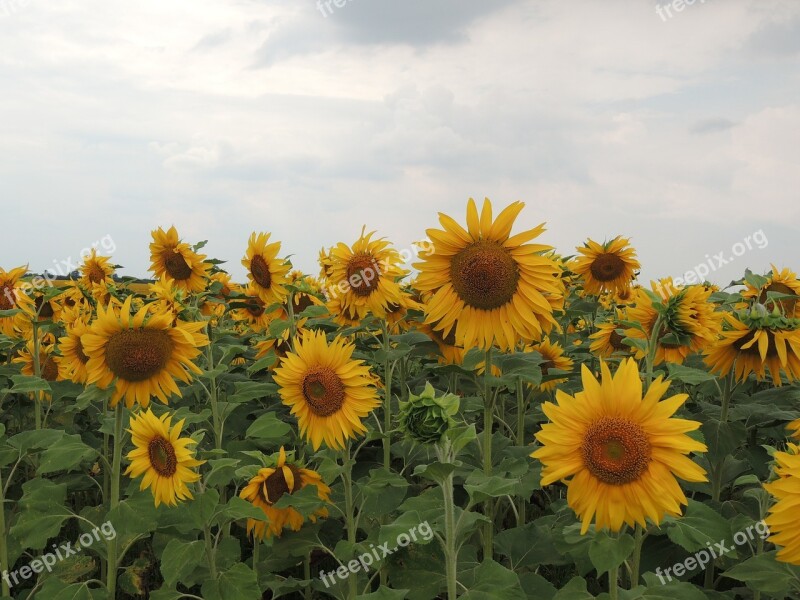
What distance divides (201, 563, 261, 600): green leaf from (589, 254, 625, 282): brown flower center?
14.6 ft

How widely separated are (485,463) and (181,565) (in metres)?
1.48

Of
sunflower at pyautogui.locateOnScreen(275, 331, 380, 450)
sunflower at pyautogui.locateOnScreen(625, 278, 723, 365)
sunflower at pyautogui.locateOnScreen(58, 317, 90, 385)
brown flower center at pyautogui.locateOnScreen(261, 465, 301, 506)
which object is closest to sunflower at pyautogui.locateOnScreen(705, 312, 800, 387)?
sunflower at pyautogui.locateOnScreen(625, 278, 723, 365)

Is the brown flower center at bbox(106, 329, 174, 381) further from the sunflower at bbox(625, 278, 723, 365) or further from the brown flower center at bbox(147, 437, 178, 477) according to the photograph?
the sunflower at bbox(625, 278, 723, 365)

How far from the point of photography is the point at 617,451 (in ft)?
7.94

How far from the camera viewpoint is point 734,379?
401 centimetres

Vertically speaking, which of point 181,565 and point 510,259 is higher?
point 510,259

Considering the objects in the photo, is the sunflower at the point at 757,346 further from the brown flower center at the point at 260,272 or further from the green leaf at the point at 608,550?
the brown flower center at the point at 260,272

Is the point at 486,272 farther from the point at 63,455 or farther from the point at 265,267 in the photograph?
the point at 265,267

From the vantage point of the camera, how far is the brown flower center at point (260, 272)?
5.64 metres

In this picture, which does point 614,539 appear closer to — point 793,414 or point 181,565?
point 793,414

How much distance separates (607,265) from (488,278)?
3.74m

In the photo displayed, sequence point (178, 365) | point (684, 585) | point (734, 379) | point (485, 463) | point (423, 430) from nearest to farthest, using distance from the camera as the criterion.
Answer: point (423, 430) < point (684, 585) < point (485, 463) < point (178, 365) < point (734, 379)

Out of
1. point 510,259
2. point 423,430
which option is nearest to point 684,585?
point 423,430

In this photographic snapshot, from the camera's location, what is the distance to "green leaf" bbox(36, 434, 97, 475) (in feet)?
11.6
